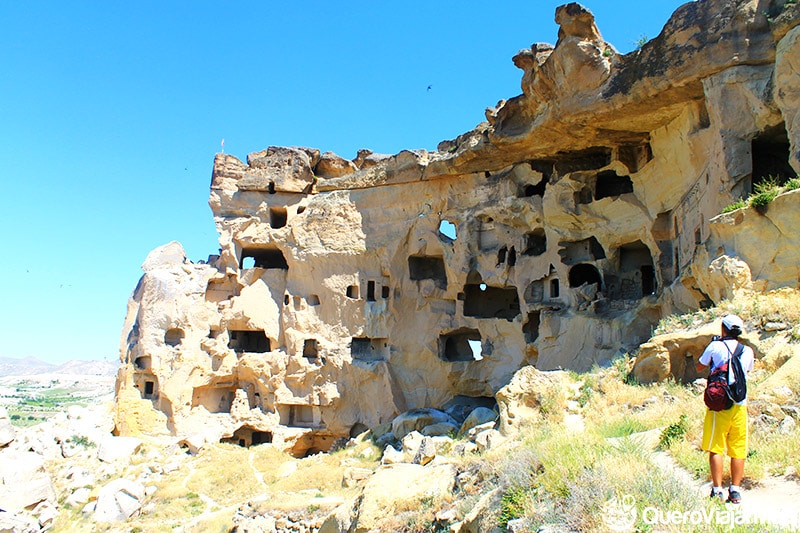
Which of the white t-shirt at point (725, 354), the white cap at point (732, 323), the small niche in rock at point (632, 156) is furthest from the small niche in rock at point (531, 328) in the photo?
the white t-shirt at point (725, 354)

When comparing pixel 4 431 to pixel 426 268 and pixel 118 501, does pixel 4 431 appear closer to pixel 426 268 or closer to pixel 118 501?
pixel 118 501

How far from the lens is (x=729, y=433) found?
4.68 metres

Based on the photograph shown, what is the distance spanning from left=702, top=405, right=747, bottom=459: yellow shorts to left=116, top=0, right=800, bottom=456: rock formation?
9.00 m

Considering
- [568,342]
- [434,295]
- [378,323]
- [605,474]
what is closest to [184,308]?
[378,323]

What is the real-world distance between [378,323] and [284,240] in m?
4.99

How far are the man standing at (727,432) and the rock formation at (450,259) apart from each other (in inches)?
345

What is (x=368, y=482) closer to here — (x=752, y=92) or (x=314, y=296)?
(x=752, y=92)

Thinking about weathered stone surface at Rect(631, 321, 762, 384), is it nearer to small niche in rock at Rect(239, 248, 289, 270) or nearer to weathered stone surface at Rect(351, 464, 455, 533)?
weathered stone surface at Rect(351, 464, 455, 533)

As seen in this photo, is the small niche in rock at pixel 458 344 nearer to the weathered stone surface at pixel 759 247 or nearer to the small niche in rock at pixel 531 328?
the small niche in rock at pixel 531 328

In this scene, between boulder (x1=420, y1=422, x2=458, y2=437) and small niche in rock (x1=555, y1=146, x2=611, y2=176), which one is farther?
small niche in rock (x1=555, y1=146, x2=611, y2=176)

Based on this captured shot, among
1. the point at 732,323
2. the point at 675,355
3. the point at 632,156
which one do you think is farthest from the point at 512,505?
the point at 632,156

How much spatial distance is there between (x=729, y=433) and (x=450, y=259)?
16.8 metres

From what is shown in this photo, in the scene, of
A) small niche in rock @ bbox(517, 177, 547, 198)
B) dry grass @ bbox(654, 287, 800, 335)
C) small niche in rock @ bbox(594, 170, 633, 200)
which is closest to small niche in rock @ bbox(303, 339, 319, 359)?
small niche in rock @ bbox(517, 177, 547, 198)

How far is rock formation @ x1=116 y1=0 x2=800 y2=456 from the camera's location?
14688 mm
